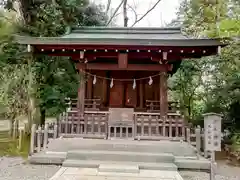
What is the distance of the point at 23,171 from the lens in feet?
21.9

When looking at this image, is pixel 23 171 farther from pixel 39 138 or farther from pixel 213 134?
pixel 213 134

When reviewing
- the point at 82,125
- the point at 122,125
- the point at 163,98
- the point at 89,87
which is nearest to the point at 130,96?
the point at 89,87

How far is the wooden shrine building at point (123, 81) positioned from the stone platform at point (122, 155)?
70cm

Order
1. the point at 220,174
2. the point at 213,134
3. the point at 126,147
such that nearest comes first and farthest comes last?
the point at 213,134, the point at 220,174, the point at 126,147

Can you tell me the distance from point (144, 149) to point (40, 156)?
104 inches

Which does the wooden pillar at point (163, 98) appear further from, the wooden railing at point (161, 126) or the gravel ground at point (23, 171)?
the gravel ground at point (23, 171)

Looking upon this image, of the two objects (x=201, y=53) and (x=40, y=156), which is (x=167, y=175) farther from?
(x=201, y=53)

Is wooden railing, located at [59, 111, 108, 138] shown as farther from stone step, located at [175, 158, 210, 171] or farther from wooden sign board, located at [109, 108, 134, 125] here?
stone step, located at [175, 158, 210, 171]

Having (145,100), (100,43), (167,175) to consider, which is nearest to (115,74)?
(145,100)

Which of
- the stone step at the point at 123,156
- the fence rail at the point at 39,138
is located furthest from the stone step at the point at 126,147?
the stone step at the point at 123,156

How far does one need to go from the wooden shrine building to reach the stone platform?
702mm

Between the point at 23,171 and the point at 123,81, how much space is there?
499 cm

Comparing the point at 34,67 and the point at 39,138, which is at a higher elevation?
the point at 34,67

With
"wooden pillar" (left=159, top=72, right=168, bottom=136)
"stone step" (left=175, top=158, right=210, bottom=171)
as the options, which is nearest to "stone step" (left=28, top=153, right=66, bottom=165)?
"stone step" (left=175, top=158, right=210, bottom=171)
